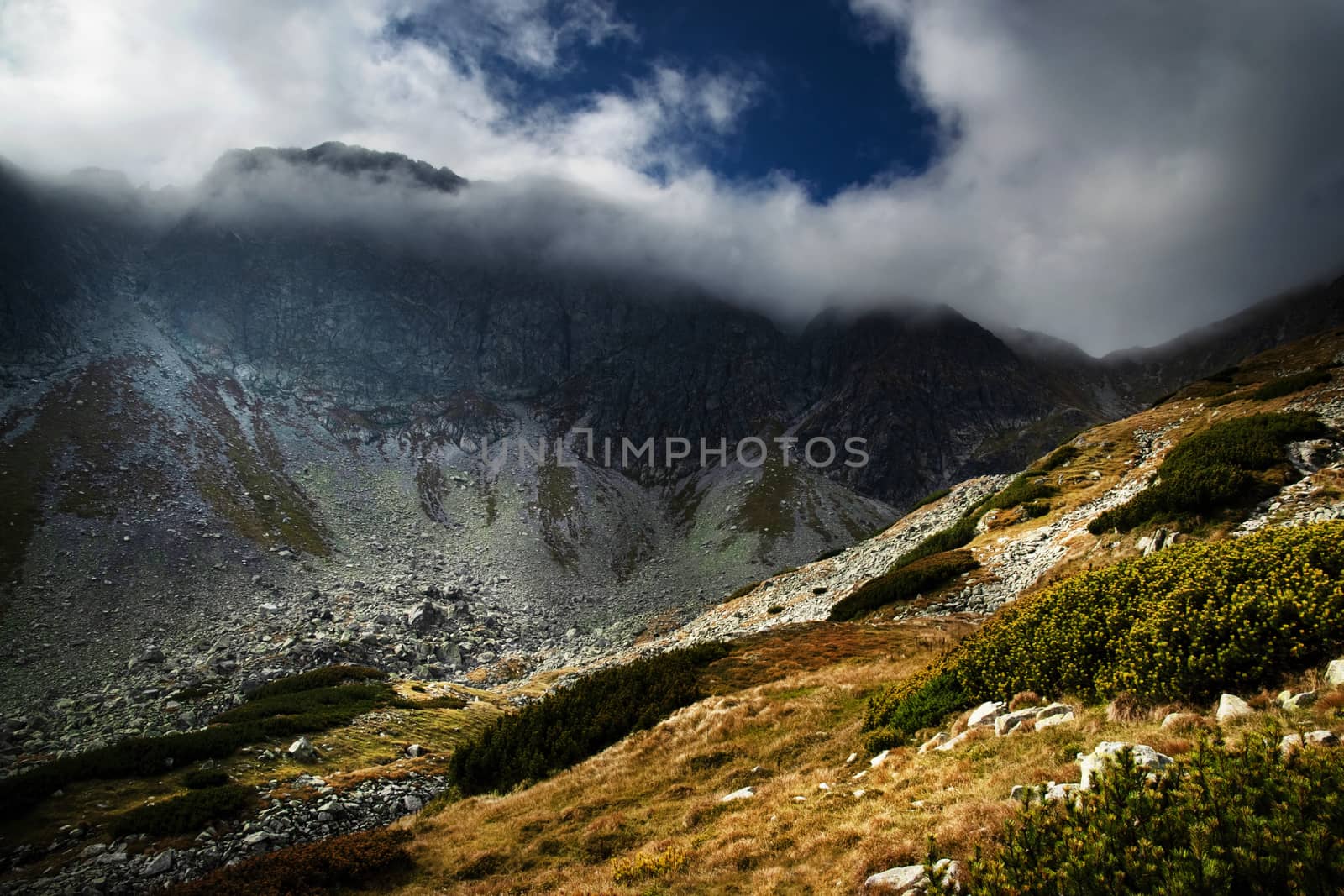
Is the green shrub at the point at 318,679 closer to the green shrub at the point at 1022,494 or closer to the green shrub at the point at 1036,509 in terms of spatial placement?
the green shrub at the point at 1036,509

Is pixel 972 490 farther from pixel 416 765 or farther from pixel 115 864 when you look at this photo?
pixel 115 864

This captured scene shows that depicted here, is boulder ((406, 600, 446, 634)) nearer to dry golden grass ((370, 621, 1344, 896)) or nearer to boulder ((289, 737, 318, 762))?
boulder ((289, 737, 318, 762))

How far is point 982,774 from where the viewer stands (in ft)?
27.2

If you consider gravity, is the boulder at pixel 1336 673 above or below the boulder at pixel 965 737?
above

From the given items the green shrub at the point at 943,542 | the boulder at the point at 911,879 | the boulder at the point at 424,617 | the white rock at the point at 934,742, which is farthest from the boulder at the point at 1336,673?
the boulder at the point at 424,617

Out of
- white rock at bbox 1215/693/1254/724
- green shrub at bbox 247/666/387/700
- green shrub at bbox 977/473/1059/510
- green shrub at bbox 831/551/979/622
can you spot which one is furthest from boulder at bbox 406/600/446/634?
white rock at bbox 1215/693/1254/724

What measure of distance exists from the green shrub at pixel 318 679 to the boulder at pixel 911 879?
40.2 metres

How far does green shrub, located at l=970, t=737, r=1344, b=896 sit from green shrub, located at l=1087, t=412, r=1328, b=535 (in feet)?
67.7

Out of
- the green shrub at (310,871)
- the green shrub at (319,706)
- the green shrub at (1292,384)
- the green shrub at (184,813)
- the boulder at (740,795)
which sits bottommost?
the green shrub at (319,706)

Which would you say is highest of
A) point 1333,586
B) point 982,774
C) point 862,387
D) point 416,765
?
point 862,387

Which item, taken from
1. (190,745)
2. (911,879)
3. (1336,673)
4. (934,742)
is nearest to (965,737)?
(934,742)

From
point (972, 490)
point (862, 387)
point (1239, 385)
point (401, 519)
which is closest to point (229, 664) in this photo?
point (401, 519)

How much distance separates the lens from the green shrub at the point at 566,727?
720 inches

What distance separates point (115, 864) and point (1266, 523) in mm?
35588
